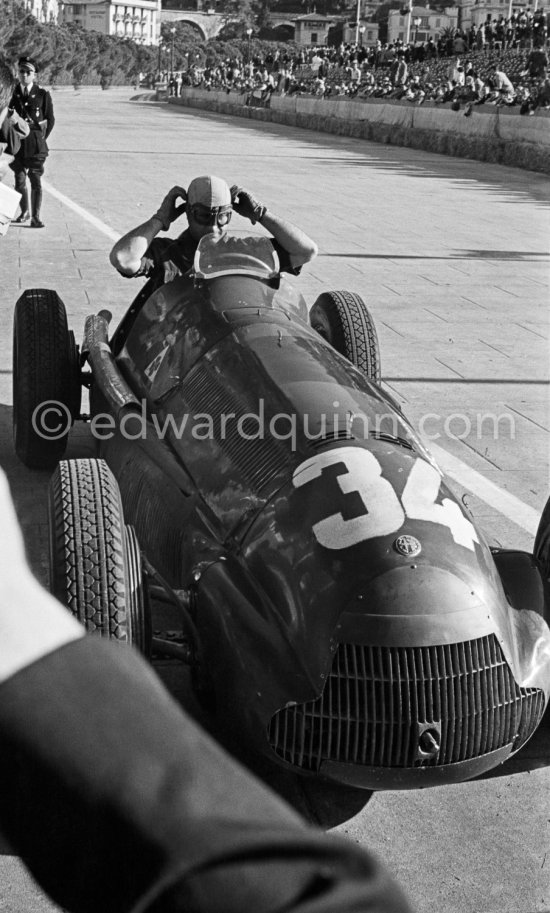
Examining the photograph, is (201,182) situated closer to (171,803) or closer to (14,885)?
(14,885)

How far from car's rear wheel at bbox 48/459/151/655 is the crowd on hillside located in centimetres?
2702

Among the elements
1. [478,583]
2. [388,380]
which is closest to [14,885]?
[478,583]

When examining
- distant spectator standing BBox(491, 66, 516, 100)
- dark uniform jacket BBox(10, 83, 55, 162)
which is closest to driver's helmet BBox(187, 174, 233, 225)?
dark uniform jacket BBox(10, 83, 55, 162)

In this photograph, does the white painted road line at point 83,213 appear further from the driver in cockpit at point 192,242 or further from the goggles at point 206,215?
the goggles at point 206,215

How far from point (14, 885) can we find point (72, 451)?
12.4ft

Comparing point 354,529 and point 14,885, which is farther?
point 354,529

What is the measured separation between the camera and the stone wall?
27.2 m

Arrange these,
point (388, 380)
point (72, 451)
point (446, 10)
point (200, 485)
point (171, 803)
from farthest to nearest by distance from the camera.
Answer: point (446, 10), point (388, 380), point (72, 451), point (200, 485), point (171, 803)

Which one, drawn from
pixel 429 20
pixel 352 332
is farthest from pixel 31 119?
pixel 429 20

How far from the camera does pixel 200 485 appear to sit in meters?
4.33

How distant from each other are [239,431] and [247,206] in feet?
8.23

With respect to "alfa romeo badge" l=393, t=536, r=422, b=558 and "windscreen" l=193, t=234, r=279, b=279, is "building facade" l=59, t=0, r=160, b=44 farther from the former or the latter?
"alfa romeo badge" l=393, t=536, r=422, b=558

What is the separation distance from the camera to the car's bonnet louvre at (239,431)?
396cm

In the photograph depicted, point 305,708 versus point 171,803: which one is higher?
point 171,803
